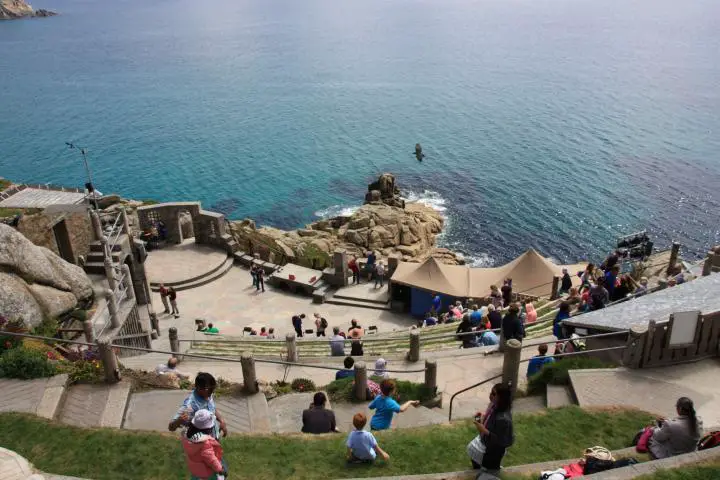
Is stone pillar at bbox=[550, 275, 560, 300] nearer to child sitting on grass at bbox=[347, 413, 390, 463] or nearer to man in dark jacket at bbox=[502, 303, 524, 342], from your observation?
man in dark jacket at bbox=[502, 303, 524, 342]

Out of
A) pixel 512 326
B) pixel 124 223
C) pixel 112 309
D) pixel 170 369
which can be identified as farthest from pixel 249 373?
pixel 124 223

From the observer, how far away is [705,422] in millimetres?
11539

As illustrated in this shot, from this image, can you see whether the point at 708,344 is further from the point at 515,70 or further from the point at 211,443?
the point at 515,70

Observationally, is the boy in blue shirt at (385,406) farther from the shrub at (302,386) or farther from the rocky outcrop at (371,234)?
the rocky outcrop at (371,234)

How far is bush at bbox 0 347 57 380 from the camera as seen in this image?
14055 mm

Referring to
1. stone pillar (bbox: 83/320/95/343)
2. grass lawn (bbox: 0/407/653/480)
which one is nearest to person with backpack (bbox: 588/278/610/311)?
grass lawn (bbox: 0/407/653/480)

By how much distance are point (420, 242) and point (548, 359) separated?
32767 millimetres

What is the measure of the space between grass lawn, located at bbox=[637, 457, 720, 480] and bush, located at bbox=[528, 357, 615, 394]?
4414mm

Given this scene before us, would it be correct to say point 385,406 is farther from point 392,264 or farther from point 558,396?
point 392,264

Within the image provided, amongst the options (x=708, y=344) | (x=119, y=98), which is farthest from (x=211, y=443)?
(x=119, y=98)

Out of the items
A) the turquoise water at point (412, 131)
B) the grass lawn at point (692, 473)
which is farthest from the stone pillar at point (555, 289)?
the turquoise water at point (412, 131)

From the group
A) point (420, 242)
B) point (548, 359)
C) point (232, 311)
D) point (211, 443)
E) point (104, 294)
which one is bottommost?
point (420, 242)

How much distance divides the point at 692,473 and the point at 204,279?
24476mm

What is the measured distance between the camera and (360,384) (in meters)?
13.9
